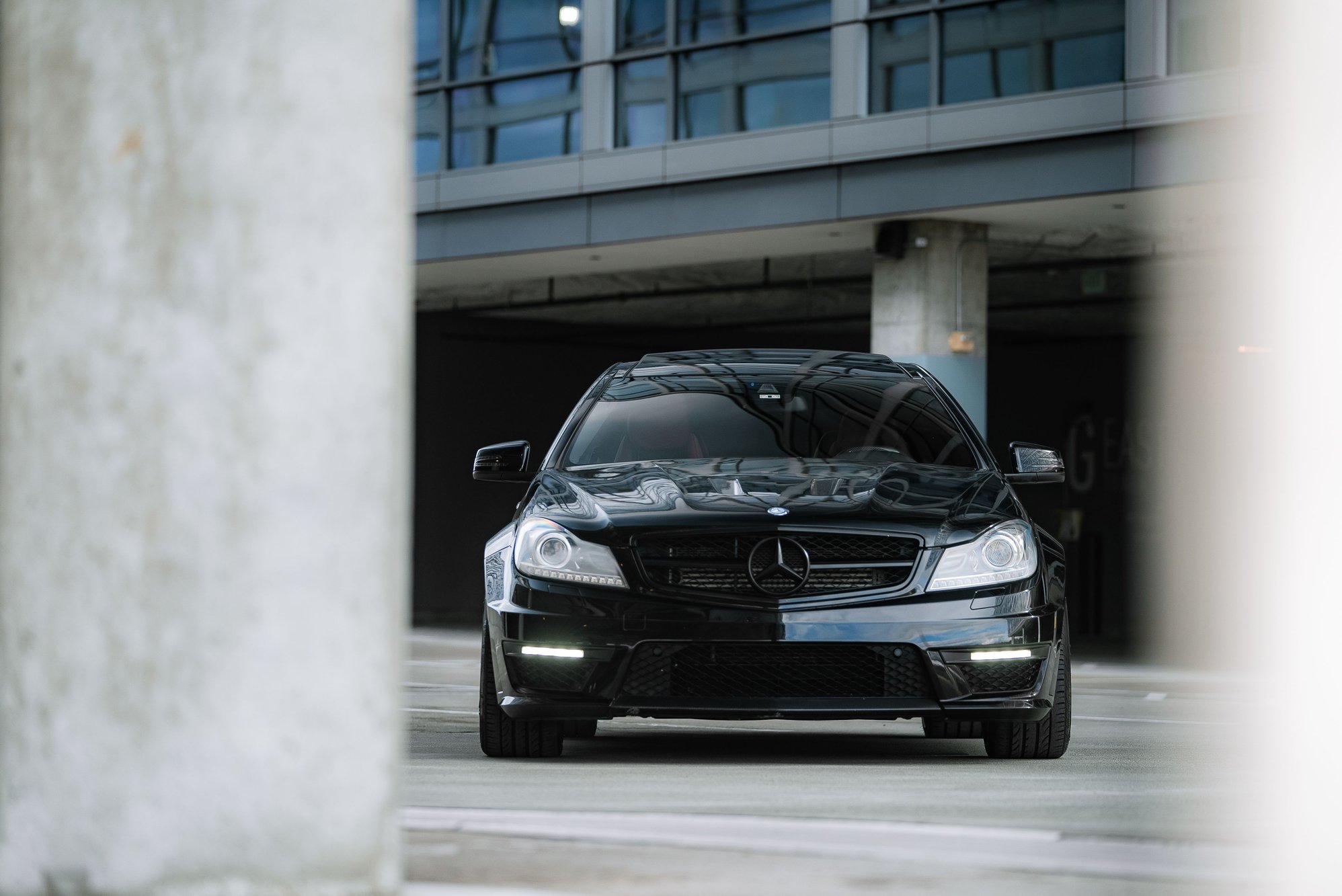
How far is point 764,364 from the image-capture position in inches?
342

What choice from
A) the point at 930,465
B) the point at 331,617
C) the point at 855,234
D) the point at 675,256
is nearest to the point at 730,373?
the point at 930,465

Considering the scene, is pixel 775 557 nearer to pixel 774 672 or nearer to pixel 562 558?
pixel 774 672

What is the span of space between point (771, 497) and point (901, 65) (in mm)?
11714

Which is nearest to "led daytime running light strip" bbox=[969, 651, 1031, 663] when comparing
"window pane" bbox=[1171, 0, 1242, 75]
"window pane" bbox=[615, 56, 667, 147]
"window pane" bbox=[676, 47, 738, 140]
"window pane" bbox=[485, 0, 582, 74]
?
"window pane" bbox=[1171, 0, 1242, 75]

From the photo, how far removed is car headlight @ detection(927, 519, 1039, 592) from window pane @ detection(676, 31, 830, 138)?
11973 mm

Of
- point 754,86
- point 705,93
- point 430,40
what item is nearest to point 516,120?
point 430,40

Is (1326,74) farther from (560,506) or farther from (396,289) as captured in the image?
(560,506)

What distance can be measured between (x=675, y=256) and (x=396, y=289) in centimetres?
1776

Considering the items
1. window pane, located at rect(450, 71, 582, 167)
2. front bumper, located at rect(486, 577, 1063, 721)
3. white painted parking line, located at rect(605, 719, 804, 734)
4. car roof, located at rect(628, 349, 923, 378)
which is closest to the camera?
front bumper, located at rect(486, 577, 1063, 721)

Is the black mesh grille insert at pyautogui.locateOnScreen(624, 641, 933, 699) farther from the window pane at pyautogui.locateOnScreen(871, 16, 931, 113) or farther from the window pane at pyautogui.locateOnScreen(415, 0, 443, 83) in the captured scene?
the window pane at pyautogui.locateOnScreen(415, 0, 443, 83)

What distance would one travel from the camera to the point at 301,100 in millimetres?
3549

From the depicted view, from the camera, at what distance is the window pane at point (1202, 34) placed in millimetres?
16391

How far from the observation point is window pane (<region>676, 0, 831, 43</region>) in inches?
742

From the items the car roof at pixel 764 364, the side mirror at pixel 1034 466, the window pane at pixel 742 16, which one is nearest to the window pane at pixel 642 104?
the window pane at pixel 742 16
